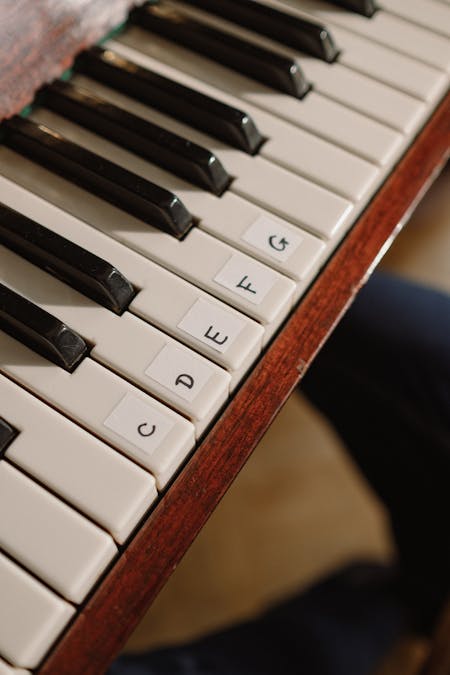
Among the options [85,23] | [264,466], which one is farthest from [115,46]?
[264,466]

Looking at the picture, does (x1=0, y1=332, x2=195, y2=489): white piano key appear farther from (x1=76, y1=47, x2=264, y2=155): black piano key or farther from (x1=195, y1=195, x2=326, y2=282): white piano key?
(x1=76, y1=47, x2=264, y2=155): black piano key

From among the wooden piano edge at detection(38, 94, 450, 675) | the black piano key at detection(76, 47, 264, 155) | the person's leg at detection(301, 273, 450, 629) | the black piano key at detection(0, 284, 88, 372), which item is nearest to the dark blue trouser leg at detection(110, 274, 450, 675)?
the person's leg at detection(301, 273, 450, 629)

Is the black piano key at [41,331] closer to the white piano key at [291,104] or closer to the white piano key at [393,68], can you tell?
the white piano key at [291,104]

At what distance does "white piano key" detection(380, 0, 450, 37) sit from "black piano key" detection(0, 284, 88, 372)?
63cm

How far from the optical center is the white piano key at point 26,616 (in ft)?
1.69

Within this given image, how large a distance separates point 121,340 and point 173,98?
1.05 ft

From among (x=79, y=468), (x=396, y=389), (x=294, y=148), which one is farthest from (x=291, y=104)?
(x=79, y=468)

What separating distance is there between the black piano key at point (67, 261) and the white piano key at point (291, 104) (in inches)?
11.2

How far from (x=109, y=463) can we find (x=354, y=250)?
0.35 metres

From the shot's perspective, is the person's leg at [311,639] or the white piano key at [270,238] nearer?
the white piano key at [270,238]

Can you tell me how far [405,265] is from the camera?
1.28 meters

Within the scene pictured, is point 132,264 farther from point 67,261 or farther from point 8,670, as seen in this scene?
point 8,670

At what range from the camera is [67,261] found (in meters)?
0.67

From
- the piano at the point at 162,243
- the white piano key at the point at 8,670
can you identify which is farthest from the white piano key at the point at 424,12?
the white piano key at the point at 8,670
